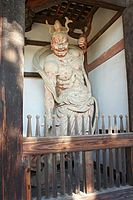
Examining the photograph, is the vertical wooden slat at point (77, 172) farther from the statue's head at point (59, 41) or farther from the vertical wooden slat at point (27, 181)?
the statue's head at point (59, 41)

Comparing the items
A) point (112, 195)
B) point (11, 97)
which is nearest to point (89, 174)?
point (112, 195)

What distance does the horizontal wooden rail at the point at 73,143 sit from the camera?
5.92ft

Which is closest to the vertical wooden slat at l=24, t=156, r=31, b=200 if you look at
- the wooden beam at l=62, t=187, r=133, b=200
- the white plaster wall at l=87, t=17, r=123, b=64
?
the wooden beam at l=62, t=187, r=133, b=200

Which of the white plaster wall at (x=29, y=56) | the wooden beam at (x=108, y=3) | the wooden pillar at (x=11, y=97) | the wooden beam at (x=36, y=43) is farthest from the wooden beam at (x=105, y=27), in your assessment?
the wooden pillar at (x=11, y=97)

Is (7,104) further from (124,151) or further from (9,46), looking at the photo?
(124,151)

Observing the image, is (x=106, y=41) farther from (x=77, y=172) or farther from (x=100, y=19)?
(x=77, y=172)

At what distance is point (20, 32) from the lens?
183cm

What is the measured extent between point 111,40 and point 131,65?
37.6 inches

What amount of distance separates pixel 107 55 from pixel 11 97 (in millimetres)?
2112

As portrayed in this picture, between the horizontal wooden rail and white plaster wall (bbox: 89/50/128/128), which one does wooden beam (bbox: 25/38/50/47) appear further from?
the horizontal wooden rail

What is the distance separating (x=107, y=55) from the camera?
3.39 metres

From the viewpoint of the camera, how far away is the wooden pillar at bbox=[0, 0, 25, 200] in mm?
1626

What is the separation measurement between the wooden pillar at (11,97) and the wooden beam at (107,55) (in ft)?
5.30

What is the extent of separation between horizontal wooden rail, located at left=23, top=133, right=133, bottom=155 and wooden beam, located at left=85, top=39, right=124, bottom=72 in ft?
4.35
